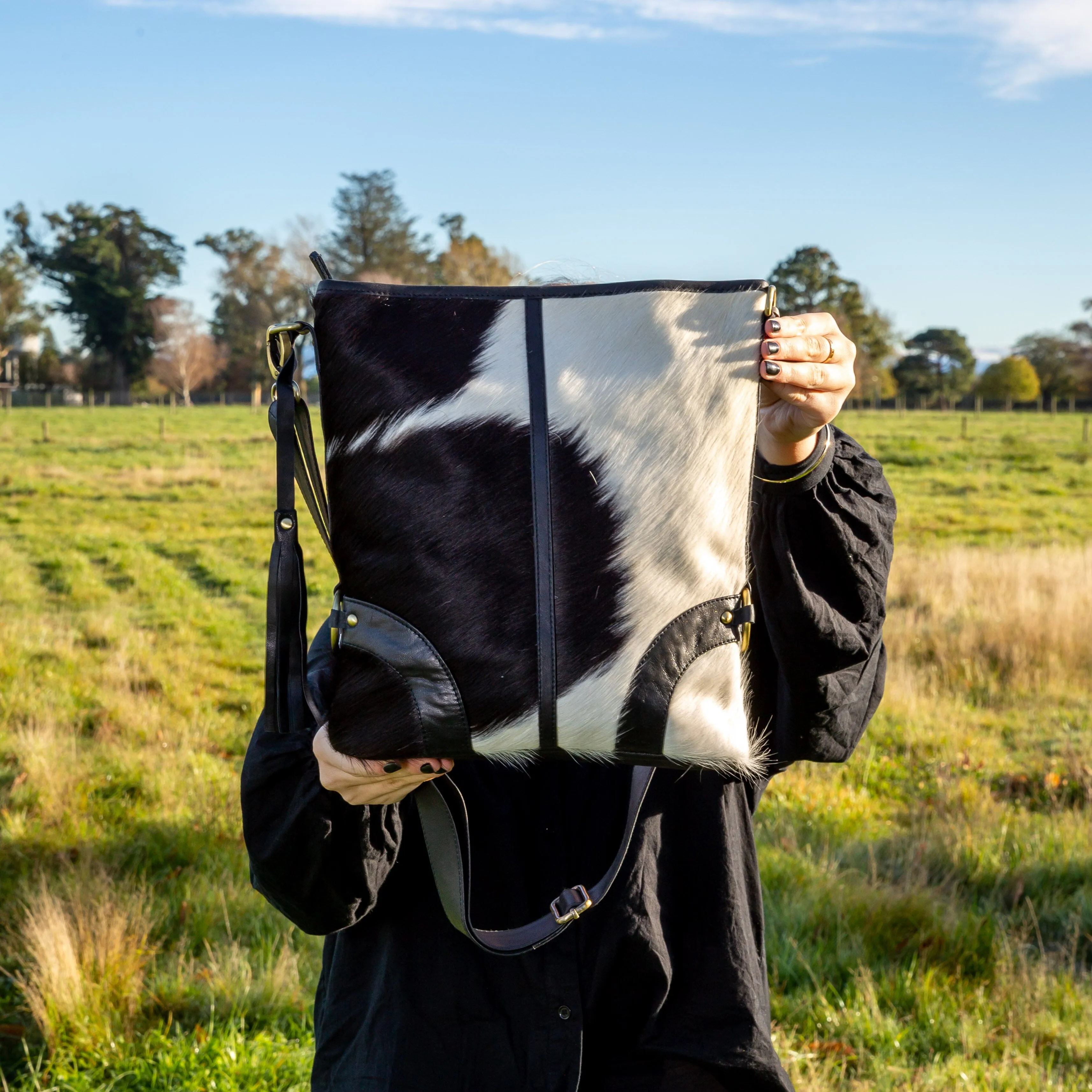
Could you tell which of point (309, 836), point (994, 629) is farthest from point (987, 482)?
point (309, 836)

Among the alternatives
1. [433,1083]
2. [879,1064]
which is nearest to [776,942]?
[879,1064]

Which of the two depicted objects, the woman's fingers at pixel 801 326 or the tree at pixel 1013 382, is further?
the tree at pixel 1013 382

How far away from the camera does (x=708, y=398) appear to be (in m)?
1.35

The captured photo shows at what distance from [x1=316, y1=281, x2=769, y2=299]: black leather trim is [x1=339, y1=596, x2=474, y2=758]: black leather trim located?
1.42 ft

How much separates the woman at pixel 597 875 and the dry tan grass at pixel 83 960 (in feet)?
5.47

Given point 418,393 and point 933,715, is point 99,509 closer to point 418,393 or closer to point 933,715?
point 933,715

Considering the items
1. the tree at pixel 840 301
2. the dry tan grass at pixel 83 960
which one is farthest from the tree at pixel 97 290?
the dry tan grass at pixel 83 960

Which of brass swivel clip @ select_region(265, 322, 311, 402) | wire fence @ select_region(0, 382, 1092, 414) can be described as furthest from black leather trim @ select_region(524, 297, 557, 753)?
wire fence @ select_region(0, 382, 1092, 414)

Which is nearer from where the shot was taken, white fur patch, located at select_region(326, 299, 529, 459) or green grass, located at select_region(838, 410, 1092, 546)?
white fur patch, located at select_region(326, 299, 529, 459)

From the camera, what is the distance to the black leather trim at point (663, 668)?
1376mm

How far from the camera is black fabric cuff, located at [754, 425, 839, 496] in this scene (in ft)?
5.16

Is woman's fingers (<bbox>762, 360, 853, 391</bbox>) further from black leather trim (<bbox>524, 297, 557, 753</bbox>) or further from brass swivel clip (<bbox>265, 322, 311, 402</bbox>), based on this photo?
brass swivel clip (<bbox>265, 322, 311, 402</bbox>)

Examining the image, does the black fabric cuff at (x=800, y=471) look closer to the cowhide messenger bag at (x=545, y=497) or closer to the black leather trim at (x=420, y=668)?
the cowhide messenger bag at (x=545, y=497)

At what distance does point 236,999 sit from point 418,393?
8.68 ft
